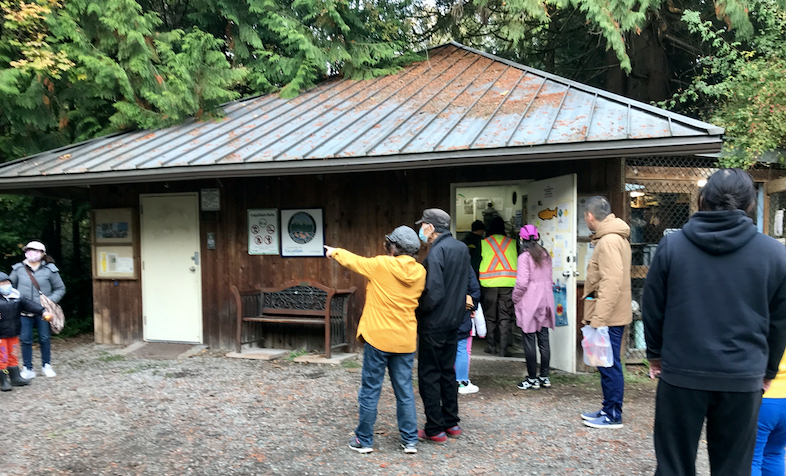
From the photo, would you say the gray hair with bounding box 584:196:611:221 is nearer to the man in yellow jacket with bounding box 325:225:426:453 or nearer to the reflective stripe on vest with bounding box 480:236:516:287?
the man in yellow jacket with bounding box 325:225:426:453

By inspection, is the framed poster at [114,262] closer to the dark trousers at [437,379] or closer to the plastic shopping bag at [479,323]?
the plastic shopping bag at [479,323]

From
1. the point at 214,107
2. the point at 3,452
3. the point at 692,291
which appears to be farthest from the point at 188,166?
the point at 692,291

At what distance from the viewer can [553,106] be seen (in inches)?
292

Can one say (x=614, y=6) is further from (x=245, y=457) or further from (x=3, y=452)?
(x=3, y=452)

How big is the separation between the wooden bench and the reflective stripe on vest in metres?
1.95

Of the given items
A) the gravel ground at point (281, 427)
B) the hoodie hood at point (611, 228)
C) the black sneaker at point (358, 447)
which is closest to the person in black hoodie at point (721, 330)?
the gravel ground at point (281, 427)

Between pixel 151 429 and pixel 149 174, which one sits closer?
pixel 151 429

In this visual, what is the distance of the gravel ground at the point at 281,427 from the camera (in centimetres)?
418

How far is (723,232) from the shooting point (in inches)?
102

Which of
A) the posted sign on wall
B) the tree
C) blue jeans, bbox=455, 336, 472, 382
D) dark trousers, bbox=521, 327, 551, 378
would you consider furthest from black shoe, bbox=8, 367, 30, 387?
dark trousers, bbox=521, 327, 551, 378

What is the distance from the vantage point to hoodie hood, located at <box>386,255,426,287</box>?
167 inches

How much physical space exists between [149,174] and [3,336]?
2535mm

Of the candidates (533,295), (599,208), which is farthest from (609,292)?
(533,295)

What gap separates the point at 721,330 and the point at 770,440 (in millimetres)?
851
